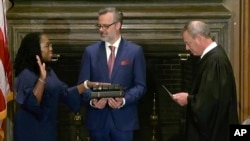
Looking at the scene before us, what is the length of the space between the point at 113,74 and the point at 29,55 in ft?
1.98

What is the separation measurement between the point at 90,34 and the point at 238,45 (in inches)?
50.5

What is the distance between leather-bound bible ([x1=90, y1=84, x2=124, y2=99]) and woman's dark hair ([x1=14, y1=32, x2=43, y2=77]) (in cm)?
42

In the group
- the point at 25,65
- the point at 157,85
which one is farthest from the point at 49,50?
the point at 157,85

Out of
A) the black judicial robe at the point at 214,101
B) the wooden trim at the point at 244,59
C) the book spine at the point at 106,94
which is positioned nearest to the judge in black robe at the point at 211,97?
the black judicial robe at the point at 214,101

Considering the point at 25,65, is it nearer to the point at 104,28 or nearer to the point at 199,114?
the point at 104,28

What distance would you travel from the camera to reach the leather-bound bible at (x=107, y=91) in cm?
387

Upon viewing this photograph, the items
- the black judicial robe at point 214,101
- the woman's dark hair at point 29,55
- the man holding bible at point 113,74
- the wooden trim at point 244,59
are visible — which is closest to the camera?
the black judicial robe at point 214,101

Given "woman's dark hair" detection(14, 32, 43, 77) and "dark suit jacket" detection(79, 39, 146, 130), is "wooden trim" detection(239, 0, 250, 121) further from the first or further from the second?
"woman's dark hair" detection(14, 32, 43, 77)

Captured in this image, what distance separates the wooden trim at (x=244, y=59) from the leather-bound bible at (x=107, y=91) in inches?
59.3

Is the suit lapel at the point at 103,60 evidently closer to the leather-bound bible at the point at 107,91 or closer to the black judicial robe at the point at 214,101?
the leather-bound bible at the point at 107,91

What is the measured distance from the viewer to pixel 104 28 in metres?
4.07

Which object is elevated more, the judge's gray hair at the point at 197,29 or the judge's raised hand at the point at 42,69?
the judge's gray hair at the point at 197,29

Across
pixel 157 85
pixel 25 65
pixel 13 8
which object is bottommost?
pixel 157 85

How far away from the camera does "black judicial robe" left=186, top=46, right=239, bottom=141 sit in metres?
3.70
